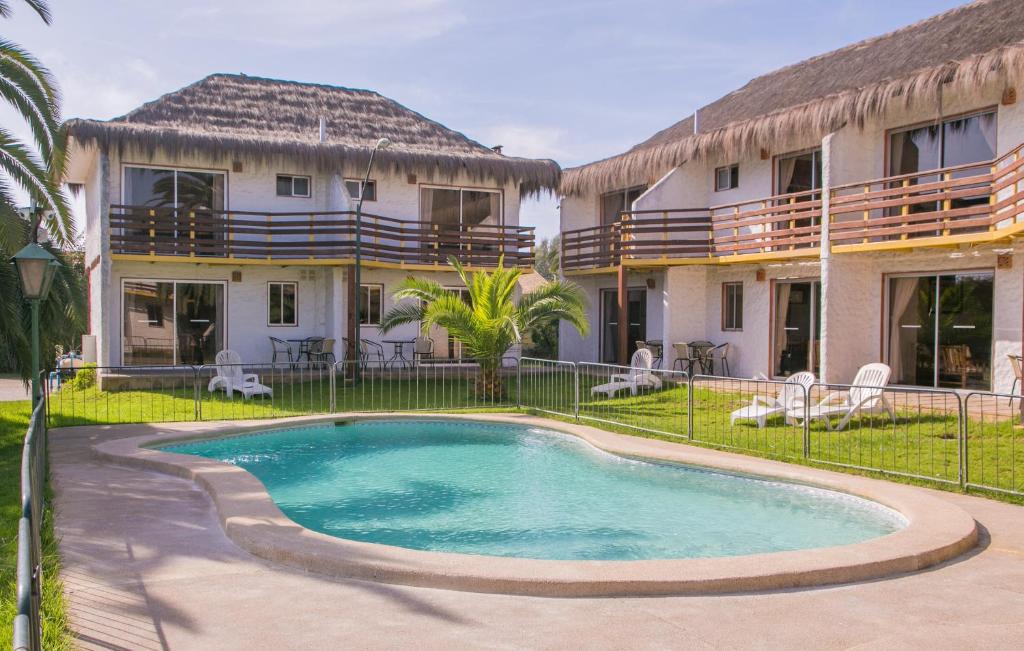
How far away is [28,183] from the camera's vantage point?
12.4m

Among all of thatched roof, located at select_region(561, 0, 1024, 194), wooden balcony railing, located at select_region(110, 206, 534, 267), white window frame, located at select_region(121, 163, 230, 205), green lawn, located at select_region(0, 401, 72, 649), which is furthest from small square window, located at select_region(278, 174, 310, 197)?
green lawn, located at select_region(0, 401, 72, 649)

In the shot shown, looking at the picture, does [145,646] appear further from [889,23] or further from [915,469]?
[889,23]

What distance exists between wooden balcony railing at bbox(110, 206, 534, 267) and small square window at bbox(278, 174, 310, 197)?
672 mm

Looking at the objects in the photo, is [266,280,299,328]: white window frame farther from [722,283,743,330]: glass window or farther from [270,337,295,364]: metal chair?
[722,283,743,330]: glass window

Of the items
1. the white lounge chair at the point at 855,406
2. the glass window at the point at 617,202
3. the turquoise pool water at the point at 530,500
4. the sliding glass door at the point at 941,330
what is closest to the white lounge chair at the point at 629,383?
the turquoise pool water at the point at 530,500

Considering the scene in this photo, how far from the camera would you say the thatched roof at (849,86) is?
48.0 ft

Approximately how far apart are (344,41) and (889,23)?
14.2 meters

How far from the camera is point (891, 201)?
15398 mm

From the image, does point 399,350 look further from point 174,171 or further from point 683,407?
point 683,407


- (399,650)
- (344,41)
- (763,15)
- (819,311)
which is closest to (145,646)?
(399,650)

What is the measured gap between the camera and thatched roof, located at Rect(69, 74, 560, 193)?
65.0 feet

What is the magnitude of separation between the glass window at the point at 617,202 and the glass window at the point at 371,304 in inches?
291

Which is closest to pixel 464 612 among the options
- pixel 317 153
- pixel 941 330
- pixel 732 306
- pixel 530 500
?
pixel 530 500

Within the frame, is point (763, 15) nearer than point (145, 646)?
No
